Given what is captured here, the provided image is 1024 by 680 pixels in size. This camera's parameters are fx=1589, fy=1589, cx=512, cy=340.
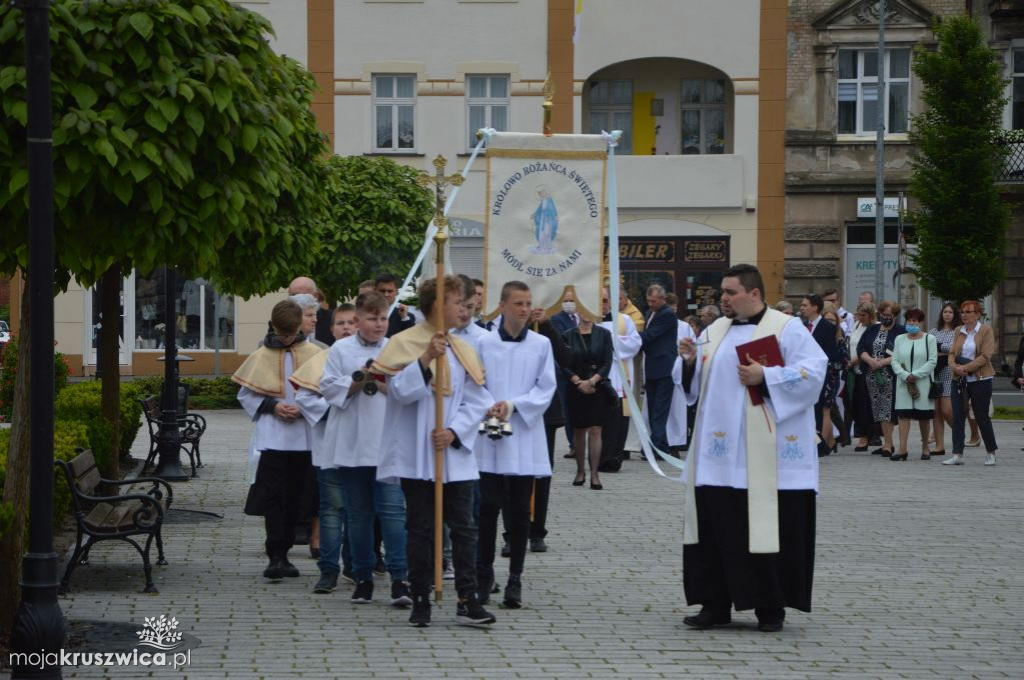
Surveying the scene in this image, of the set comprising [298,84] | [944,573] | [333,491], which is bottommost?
[944,573]

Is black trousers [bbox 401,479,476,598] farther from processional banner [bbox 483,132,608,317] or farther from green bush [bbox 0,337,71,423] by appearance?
green bush [bbox 0,337,71,423]

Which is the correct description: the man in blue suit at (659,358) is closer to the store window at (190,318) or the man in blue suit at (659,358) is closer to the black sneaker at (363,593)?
the black sneaker at (363,593)

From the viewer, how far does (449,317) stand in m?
8.66

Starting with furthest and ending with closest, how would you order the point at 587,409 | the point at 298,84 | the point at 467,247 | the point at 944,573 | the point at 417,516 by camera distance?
1. the point at 467,247
2. the point at 587,409
3. the point at 298,84
4. the point at 944,573
5. the point at 417,516

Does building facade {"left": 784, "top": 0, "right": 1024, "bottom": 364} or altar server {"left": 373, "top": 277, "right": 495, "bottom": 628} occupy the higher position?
building facade {"left": 784, "top": 0, "right": 1024, "bottom": 364}

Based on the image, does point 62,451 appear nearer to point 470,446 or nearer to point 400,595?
point 400,595

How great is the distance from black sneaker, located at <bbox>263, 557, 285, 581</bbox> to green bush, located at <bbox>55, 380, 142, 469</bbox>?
319 cm

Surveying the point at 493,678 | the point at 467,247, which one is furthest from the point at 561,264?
the point at 467,247

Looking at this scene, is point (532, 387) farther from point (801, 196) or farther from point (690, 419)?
point (801, 196)

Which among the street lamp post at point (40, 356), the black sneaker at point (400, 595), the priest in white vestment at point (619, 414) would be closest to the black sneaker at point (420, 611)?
the black sneaker at point (400, 595)

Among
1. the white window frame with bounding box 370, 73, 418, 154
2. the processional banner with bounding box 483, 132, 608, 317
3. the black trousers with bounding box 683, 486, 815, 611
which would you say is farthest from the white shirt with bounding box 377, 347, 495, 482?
the white window frame with bounding box 370, 73, 418, 154

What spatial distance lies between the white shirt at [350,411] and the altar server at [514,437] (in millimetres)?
645

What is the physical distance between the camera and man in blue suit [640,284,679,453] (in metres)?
18.4

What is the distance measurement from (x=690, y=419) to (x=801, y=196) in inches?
589
